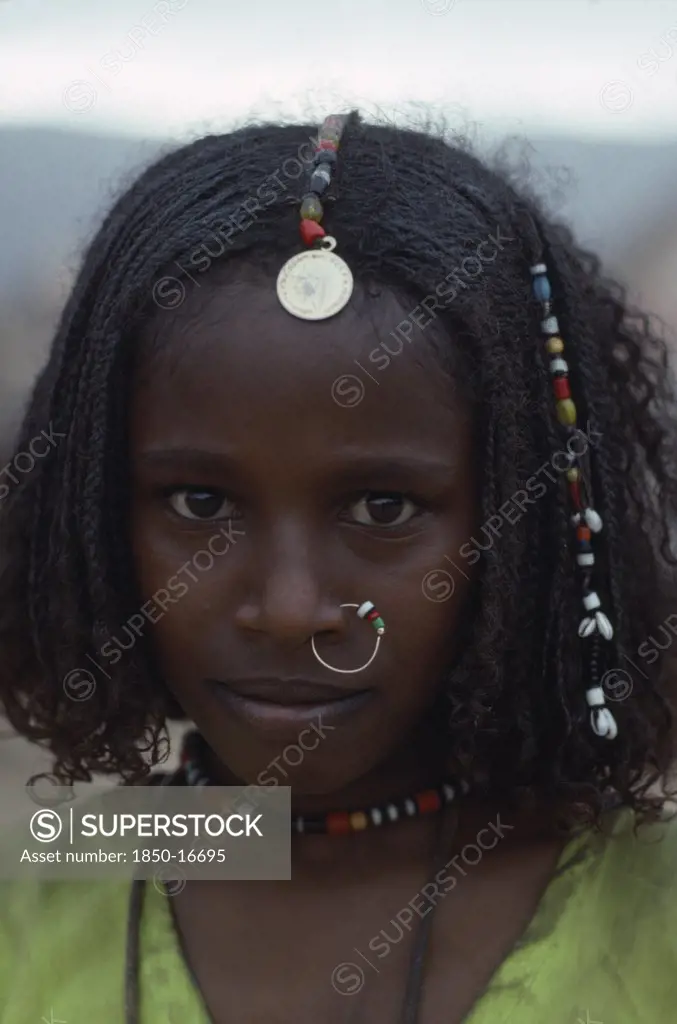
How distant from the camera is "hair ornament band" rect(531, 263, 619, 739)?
3.31 ft

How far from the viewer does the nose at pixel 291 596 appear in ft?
2.81

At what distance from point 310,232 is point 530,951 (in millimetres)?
672

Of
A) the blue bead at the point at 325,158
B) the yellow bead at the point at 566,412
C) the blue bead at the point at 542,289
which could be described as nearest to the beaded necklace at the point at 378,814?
the yellow bead at the point at 566,412

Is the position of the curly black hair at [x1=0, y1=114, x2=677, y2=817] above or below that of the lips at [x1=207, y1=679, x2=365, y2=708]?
above

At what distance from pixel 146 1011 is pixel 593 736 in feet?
1.66

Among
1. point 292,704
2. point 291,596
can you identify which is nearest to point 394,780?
point 292,704

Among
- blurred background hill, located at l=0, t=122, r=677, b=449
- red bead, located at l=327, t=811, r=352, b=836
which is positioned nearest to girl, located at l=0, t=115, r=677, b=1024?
red bead, located at l=327, t=811, r=352, b=836

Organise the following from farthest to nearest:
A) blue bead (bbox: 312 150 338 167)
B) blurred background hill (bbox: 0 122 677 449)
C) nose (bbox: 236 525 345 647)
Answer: blurred background hill (bbox: 0 122 677 449), blue bead (bbox: 312 150 338 167), nose (bbox: 236 525 345 647)

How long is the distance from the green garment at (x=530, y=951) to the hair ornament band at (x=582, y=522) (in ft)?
0.46

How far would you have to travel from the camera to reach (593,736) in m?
1.06

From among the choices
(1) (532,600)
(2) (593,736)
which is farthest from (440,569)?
(2) (593,736)

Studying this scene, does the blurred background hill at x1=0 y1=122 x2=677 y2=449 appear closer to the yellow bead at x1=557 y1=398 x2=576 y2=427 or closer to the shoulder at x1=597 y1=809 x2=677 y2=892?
the yellow bead at x1=557 y1=398 x2=576 y2=427

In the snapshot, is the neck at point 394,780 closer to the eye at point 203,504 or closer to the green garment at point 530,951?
the green garment at point 530,951

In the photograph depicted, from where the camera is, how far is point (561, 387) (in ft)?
3.32
